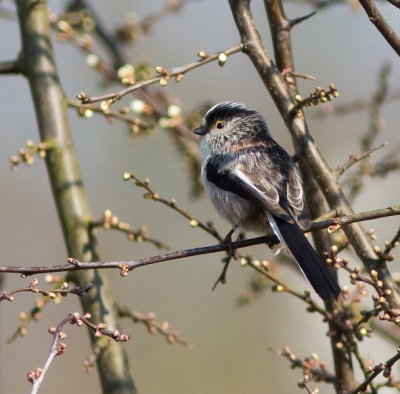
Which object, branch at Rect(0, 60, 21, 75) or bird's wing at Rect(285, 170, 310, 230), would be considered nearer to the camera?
bird's wing at Rect(285, 170, 310, 230)

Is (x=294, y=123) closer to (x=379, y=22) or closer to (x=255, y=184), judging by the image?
(x=255, y=184)

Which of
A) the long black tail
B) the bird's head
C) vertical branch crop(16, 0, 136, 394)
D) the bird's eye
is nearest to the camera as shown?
the long black tail

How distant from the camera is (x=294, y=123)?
2.87m

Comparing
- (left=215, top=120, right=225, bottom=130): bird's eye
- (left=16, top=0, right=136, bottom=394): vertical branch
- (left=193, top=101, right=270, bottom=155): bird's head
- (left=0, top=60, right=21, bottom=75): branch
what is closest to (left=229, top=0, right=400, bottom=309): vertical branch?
(left=193, top=101, right=270, bottom=155): bird's head

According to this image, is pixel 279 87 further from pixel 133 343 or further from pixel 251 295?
pixel 133 343

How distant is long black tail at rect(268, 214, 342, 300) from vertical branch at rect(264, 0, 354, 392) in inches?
10.4

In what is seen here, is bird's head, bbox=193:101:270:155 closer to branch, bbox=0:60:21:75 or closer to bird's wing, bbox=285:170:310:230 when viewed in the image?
bird's wing, bbox=285:170:310:230

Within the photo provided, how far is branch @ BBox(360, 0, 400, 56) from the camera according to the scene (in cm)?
211

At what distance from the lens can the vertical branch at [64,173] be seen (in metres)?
3.10

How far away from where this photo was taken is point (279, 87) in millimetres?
2854

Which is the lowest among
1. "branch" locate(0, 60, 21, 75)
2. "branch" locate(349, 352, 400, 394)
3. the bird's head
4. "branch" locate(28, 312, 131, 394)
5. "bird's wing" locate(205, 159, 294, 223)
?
"branch" locate(349, 352, 400, 394)

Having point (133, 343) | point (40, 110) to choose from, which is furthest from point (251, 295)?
point (133, 343)

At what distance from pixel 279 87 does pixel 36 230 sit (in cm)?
724

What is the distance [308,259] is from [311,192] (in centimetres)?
67
